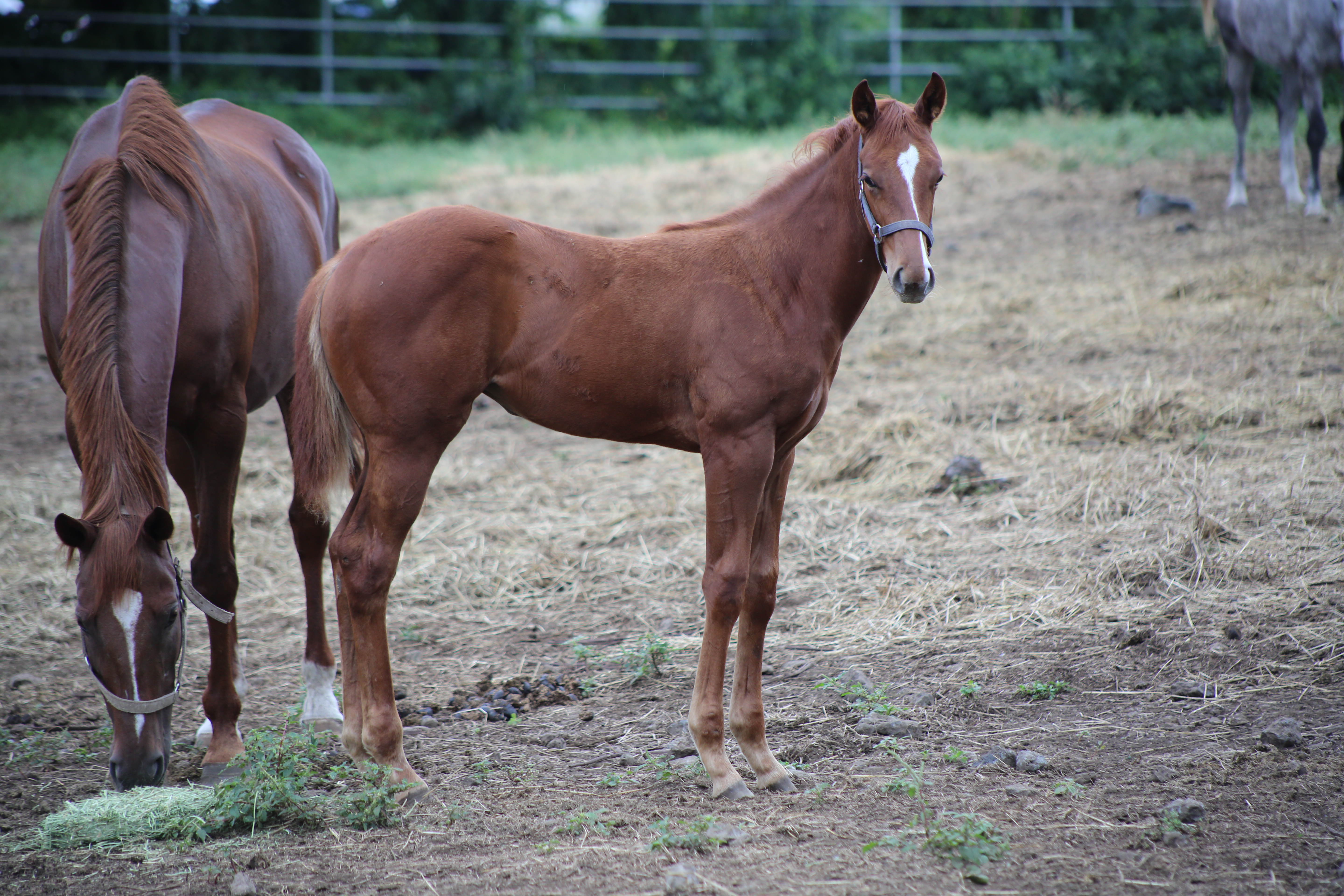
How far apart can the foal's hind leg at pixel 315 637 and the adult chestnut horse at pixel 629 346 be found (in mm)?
823

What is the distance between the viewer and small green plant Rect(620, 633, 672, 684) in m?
4.23

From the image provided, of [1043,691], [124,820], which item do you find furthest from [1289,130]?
[124,820]

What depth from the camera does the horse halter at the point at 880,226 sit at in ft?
10.0

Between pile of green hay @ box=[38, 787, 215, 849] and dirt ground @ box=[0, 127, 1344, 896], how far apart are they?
7 cm

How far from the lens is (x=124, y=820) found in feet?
10.00

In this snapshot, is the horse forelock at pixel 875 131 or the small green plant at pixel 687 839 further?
the horse forelock at pixel 875 131

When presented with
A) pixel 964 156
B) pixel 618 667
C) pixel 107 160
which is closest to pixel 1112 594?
pixel 618 667

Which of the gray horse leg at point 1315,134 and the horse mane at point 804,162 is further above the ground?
the gray horse leg at point 1315,134

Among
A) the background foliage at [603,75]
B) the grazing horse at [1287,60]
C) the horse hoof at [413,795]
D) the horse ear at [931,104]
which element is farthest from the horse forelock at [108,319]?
the background foliage at [603,75]

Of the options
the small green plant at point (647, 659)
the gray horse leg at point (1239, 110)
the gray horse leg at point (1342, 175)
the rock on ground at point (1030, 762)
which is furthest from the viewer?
the gray horse leg at point (1239, 110)

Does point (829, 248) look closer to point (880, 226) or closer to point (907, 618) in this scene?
point (880, 226)

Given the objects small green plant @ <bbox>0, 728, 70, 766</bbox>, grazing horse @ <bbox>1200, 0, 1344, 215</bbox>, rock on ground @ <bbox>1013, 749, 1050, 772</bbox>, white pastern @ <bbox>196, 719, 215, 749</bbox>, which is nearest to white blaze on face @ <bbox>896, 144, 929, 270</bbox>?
rock on ground @ <bbox>1013, 749, 1050, 772</bbox>

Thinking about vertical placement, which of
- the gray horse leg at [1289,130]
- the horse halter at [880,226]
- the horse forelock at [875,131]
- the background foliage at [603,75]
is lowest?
the horse halter at [880,226]

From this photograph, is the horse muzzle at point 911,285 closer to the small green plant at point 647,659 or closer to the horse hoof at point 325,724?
the small green plant at point 647,659
